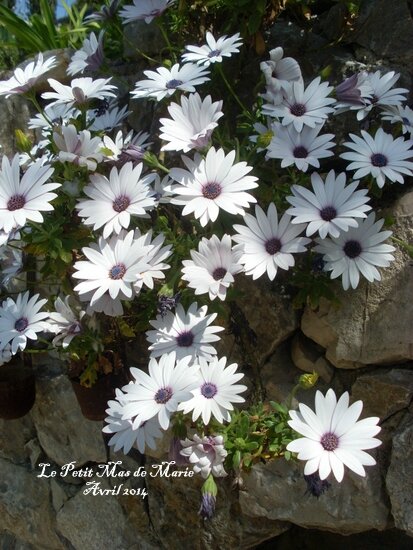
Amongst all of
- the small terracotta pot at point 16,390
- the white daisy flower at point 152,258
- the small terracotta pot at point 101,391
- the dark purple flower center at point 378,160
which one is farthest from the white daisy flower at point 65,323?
the dark purple flower center at point 378,160

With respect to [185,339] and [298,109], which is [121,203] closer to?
[185,339]

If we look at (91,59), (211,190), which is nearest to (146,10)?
(91,59)

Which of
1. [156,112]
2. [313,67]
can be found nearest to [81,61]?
[156,112]

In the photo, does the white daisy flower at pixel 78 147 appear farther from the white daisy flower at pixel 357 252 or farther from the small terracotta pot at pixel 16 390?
the small terracotta pot at pixel 16 390

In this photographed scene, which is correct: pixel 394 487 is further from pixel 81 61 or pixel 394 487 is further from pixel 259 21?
pixel 81 61

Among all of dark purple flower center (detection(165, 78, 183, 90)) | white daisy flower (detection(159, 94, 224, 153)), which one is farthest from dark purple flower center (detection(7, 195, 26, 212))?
dark purple flower center (detection(165, 78, 183, 90))

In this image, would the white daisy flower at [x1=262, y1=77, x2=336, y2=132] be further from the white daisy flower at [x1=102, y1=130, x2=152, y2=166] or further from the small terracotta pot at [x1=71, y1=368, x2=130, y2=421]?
the small terracotta pot at [x1=71, y1=368, x2=130, y2=421]
